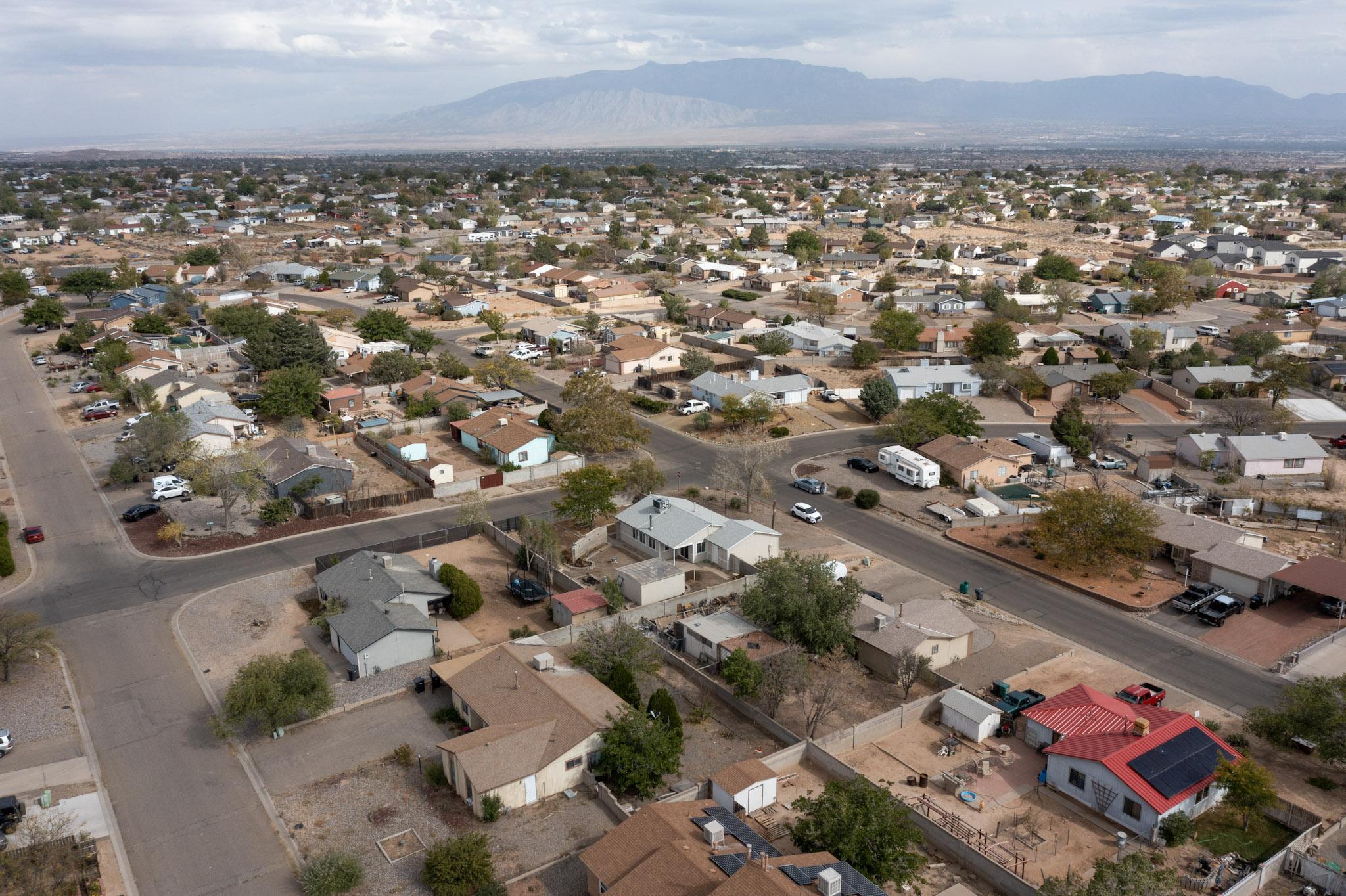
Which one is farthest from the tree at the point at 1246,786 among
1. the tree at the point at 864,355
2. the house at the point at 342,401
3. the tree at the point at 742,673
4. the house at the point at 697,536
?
the house at the point at 342,401

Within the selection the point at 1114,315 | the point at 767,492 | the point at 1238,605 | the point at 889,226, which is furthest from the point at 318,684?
the point at 889,226

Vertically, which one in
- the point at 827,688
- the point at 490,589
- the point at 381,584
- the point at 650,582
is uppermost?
the point at 381,584

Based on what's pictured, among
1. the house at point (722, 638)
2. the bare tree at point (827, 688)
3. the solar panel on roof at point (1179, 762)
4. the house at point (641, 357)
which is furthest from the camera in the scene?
the house at point (641, 357)

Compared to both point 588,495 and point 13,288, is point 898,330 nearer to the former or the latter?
point 588,495

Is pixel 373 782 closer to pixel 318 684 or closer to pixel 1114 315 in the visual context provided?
pixel 318 684

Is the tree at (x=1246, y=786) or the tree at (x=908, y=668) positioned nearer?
the tree at (x=1246, y=786)

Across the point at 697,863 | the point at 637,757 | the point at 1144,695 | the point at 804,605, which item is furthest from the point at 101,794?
the point at 1144,695

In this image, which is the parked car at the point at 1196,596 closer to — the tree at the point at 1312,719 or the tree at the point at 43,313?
the tree at the point at 1312,719
